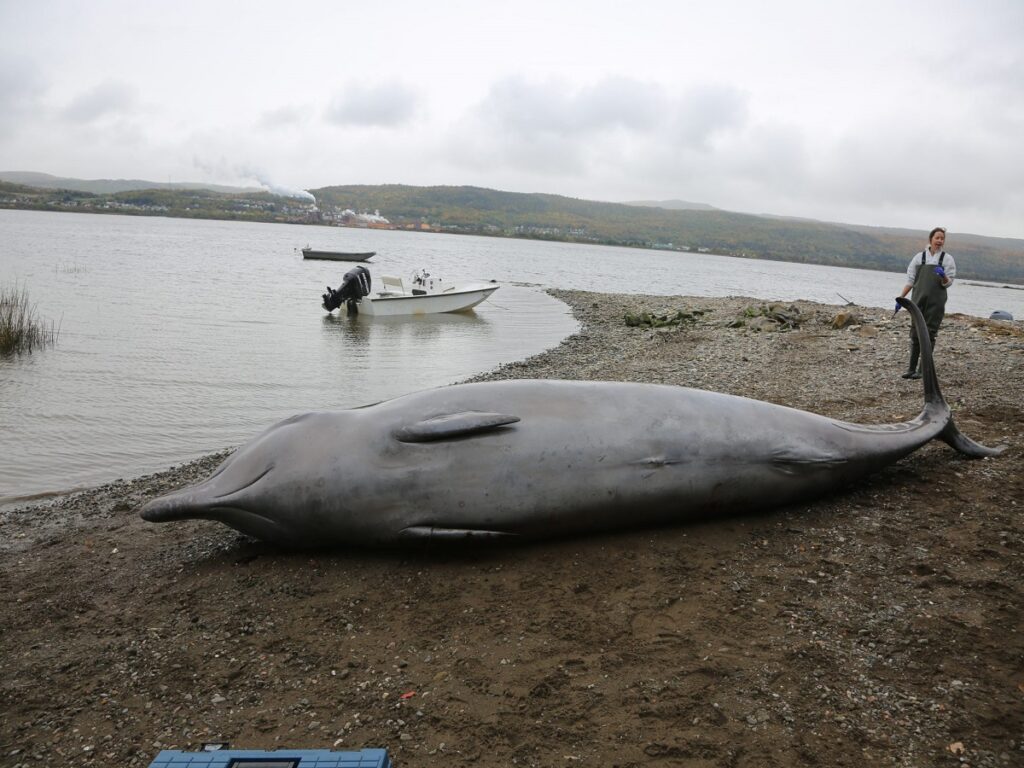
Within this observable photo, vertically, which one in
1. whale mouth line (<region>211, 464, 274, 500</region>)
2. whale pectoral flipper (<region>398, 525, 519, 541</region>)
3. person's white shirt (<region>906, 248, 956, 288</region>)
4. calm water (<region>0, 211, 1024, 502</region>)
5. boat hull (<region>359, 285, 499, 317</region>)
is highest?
person's white shirt (<region>906, 248, 956, 288</region>)

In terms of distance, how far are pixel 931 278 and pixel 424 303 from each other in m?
21.8

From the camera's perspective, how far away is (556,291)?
50.3m

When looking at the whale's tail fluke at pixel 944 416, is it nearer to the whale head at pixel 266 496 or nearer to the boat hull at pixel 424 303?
the whale head at pixel 266 496

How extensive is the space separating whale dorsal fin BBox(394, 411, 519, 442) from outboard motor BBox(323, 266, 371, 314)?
2469 centimetres

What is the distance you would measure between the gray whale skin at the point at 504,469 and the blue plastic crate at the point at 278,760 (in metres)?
3.11

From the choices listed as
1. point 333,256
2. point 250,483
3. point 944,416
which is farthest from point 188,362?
point 333,256

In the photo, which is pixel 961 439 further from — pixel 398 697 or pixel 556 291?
pixel 556 291

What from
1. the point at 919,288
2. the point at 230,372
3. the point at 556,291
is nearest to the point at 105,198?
the point at 556,291

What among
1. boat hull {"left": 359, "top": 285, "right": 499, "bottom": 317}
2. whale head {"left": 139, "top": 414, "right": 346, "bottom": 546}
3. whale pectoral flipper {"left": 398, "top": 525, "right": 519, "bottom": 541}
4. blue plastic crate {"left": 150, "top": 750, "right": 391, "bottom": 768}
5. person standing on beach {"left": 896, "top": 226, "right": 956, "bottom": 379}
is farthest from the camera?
boat hull {"left": 359, "top": 285, "right": 499, "bottom": 317}

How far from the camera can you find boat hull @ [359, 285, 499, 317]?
98.3 feet

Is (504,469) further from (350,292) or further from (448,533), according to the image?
(350,292)

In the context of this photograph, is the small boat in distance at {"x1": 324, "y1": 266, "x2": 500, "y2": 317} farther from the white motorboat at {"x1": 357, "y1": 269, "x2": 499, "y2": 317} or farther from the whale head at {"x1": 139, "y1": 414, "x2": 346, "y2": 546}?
the whale head at {"x1": 139, "y1": 414, "x2": 346, "y2": 546}

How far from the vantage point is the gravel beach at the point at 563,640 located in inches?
156

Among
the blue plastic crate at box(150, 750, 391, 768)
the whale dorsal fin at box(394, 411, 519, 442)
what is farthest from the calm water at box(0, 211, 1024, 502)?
the blue plastic crate at box(150, 750, 391, 768)
